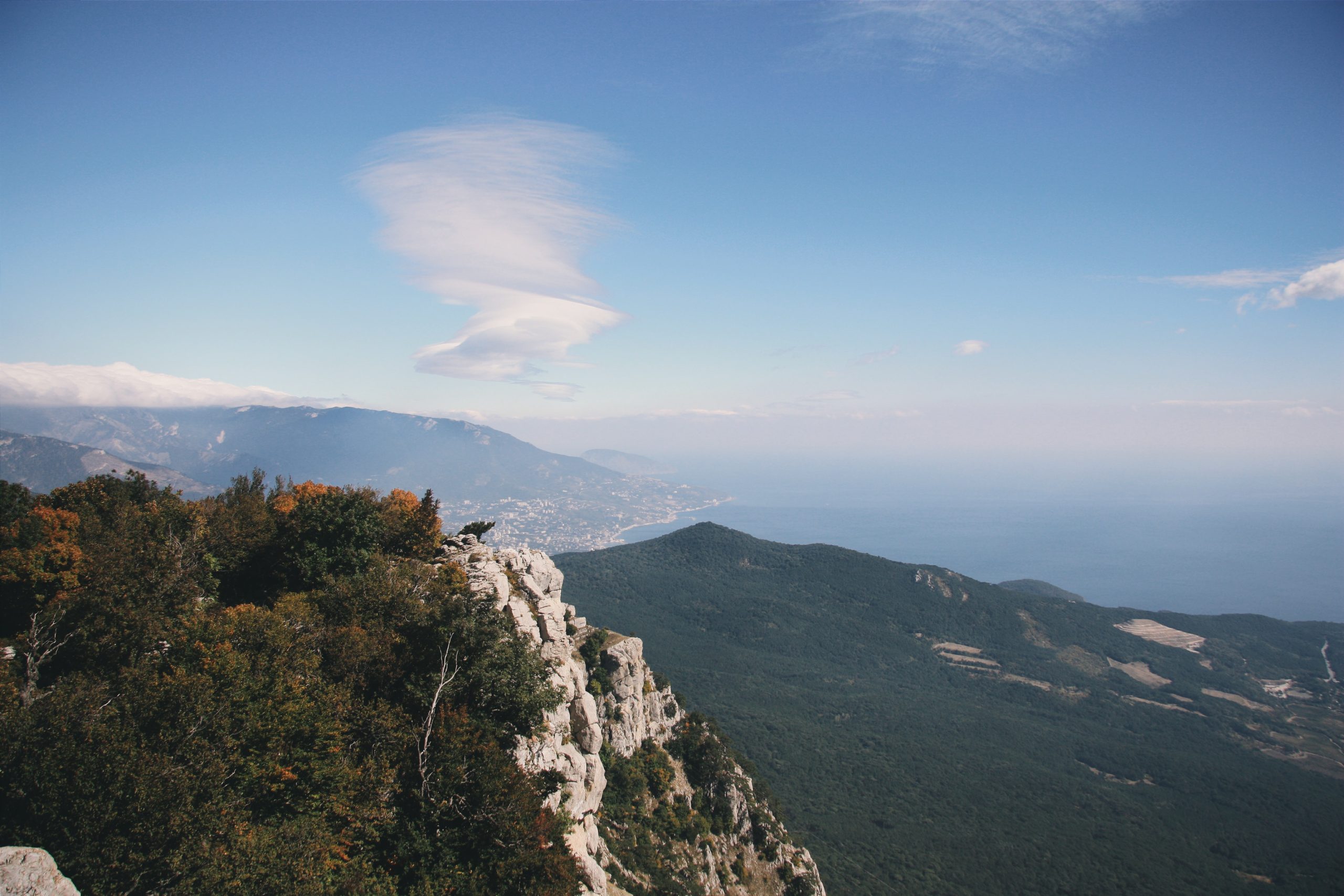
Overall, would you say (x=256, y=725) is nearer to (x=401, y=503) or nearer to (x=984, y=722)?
(x=401, y=503)

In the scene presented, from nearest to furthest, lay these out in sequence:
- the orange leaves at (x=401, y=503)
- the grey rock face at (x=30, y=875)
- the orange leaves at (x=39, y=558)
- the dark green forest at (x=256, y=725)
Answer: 1. the grey rock face at (x=30, y=875)
2. the dark green forest at (x=256, y=725)
3. the orange leaves at (x=39, y=558)
4. the orange leaves at (x=401, y=503)

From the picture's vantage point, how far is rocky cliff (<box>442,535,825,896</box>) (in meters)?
26.0

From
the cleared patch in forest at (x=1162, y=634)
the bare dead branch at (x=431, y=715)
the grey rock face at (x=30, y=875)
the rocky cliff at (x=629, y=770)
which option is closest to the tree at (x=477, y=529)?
the rocky cliff at (x=629, y=770)

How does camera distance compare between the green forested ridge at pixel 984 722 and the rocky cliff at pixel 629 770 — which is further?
the green forested ridge at pixel 984 722

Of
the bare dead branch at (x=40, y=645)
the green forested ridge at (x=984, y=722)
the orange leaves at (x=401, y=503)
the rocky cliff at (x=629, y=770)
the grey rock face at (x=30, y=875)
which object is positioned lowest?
the green forested ridge at (x=984, y=722)

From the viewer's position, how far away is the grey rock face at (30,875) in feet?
33.7

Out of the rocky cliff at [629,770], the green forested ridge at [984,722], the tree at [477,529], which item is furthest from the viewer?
the green forested ridge at [984,722]

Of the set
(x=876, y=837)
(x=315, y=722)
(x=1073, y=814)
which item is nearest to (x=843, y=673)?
(x=1073, y=814)

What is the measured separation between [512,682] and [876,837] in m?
64.5

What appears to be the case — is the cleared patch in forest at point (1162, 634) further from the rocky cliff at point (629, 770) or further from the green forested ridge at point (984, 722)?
the rocky cliff at point (629, 770)

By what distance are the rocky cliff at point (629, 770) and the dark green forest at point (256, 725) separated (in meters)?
2.75

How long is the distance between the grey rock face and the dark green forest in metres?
2.10

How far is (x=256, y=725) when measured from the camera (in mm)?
16438

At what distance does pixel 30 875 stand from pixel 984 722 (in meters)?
119
